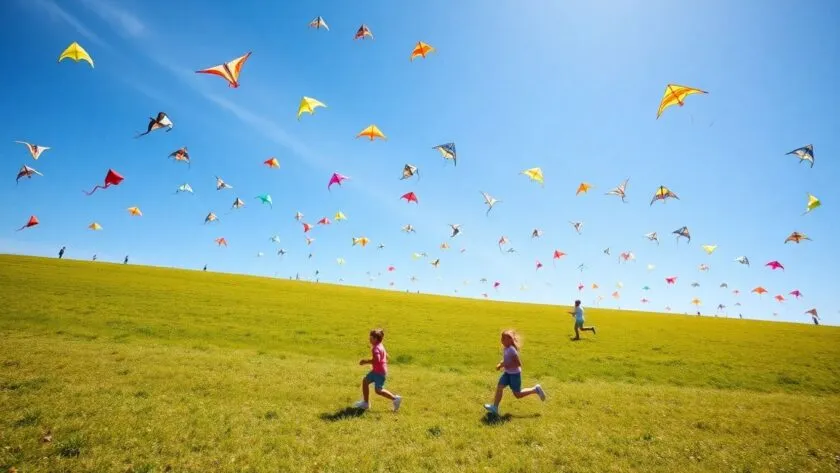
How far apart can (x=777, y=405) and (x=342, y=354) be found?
19.9m

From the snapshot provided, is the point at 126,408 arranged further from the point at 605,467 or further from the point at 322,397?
the point at 605,467

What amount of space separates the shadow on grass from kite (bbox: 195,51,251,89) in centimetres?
1462

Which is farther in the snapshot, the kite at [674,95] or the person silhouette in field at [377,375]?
the kite at [674,95]

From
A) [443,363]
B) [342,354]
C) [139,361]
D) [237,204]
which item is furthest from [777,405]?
[237,204]

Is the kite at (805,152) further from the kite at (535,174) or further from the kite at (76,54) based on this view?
the kite at (76,54)

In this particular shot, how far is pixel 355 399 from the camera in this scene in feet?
42.2

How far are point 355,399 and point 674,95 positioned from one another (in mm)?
19912

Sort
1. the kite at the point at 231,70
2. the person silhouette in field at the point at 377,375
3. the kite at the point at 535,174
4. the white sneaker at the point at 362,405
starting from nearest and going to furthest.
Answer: the white sneaker at the point at 362,405
the person silhouette in field at the point at 377,375
the kite at the point at 231,70
the kite at the point at 535,174

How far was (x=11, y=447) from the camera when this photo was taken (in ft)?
22.9

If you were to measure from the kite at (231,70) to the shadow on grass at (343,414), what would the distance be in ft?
48.0

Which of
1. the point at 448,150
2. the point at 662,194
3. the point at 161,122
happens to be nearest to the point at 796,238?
the point at 662,194

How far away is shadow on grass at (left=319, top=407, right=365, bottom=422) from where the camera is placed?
34.5 feet

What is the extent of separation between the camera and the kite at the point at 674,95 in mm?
17922

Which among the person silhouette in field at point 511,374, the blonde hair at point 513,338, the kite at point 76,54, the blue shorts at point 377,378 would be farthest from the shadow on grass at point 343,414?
the kite at point 76,54
